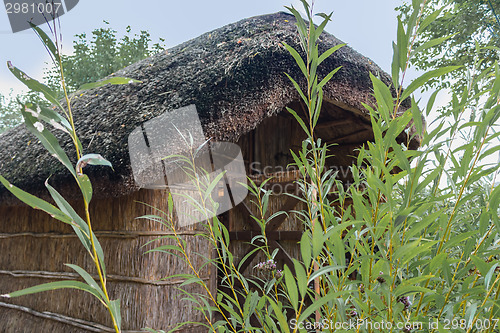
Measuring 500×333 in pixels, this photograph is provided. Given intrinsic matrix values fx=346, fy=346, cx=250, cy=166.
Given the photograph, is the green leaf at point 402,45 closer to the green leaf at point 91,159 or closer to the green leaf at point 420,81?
the green leaf at point 420,81

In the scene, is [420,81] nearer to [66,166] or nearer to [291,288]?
[291,288]

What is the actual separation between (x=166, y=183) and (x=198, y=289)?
0.94 meters

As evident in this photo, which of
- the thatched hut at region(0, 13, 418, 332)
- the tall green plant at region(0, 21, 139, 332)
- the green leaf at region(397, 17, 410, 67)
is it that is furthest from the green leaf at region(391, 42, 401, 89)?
the thatched hut at region(0, 13, 418, 332)

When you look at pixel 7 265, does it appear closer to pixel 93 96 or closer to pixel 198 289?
pixel 93 96

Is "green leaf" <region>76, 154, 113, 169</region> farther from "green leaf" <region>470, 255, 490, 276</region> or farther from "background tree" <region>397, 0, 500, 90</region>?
"background tree" <region>397, 0, 500, 90</region>

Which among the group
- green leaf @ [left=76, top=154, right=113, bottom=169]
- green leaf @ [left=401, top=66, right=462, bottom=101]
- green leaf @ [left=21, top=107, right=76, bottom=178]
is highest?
green leaf @ [left=401, top=66, right=462, bottom=101]

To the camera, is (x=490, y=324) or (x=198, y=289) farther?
(x=198, y=289)

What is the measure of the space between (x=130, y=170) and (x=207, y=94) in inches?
33.1

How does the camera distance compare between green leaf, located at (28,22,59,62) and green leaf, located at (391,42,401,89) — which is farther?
green leaf, located at (391,42,401,89)

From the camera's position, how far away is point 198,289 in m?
2.90

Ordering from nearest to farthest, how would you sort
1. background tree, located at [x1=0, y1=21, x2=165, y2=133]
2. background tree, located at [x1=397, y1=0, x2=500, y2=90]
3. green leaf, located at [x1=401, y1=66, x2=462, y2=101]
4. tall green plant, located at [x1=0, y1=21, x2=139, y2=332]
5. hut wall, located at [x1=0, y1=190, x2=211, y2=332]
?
tall green plant, located at [x1=0, y1=21, x2=139, y2=332], green leaf, located at [x1=401, y1=66, x2=462, y2=101], hut wall, located at [x1=0, y1=190, x2=211, y2=332], background tree, located at [x1=397, y1=0, x2=500, y2=90], background tree, located at [x1=0, y1=21, x2=165, y2=133]

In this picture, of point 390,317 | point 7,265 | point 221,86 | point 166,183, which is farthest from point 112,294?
point 390,317

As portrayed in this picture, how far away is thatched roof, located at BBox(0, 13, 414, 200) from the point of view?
8.43ft

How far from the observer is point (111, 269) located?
2.69m
